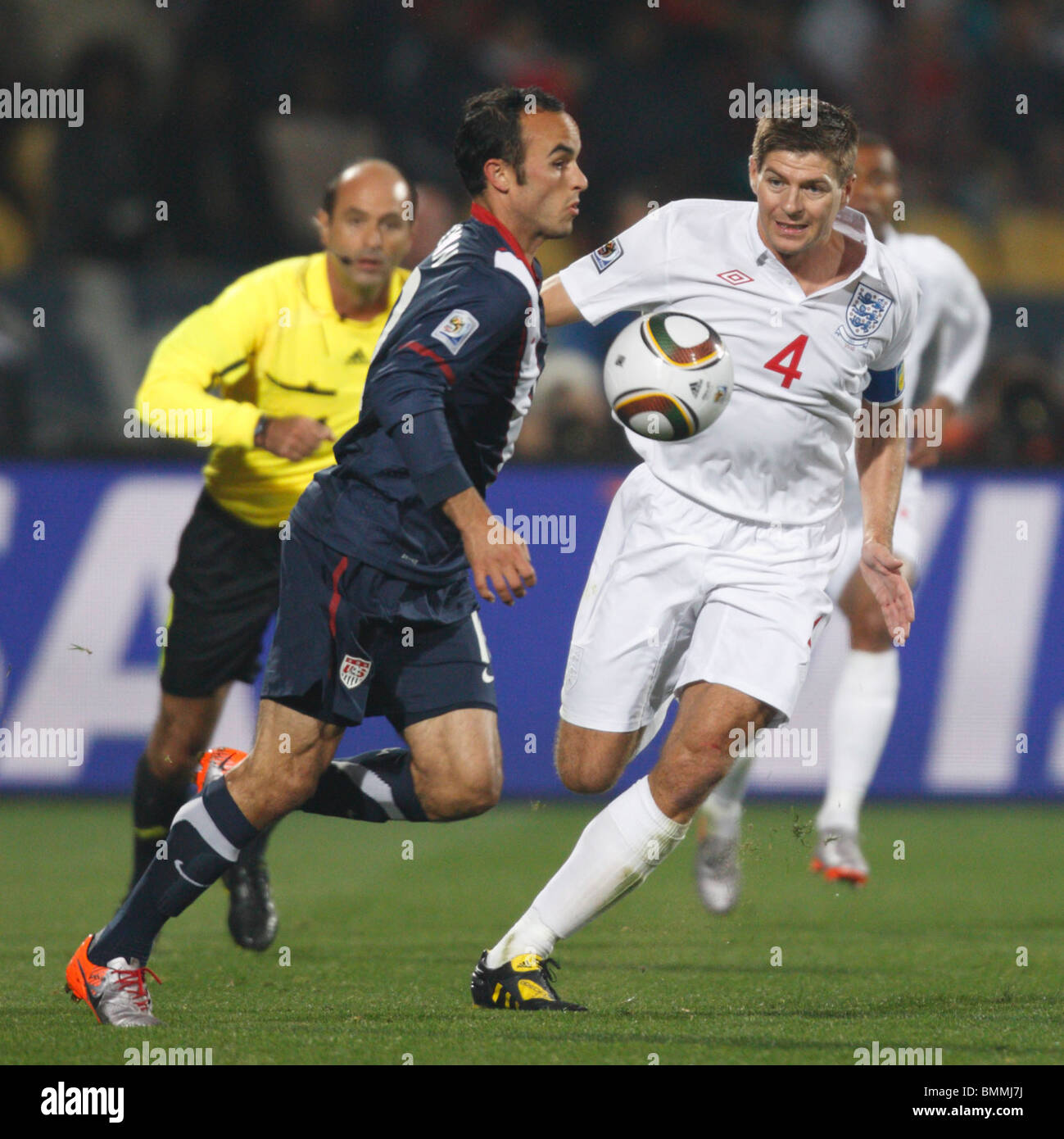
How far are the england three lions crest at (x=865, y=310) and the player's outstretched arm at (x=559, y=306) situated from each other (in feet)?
2.18

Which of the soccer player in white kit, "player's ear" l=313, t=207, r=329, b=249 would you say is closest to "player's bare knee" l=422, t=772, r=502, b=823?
the soccer player in white kit

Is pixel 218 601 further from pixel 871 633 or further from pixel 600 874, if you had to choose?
pixel 871 633

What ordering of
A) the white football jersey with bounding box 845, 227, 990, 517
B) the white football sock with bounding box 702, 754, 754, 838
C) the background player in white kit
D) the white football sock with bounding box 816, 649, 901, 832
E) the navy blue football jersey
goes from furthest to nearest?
1. the white football jersey with bounding box 845, 227, 990, 517
2. the white football sock with bounding box 816, 649, 901, 832
3. the white football sock with bounding box 702, 754, 754, 838
4. the background player in white kit
5. the navy blue football jersey

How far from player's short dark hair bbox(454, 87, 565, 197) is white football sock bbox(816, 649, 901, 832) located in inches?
113

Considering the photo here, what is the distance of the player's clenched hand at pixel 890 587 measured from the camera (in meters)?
4.50

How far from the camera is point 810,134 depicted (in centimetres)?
437

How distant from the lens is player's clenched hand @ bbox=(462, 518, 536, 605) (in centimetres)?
371

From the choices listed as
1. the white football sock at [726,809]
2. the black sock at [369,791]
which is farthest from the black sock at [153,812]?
the white football sock at [726,809]

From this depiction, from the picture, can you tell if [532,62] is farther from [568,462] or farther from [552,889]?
[552,889]

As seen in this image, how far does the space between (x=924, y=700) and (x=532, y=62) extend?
479cm

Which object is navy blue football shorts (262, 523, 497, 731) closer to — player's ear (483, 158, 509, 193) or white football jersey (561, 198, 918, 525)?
white football jersey (561, 198, 918, 525)

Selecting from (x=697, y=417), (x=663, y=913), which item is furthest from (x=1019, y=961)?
(x=697, y=417)

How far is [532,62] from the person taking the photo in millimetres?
11047
